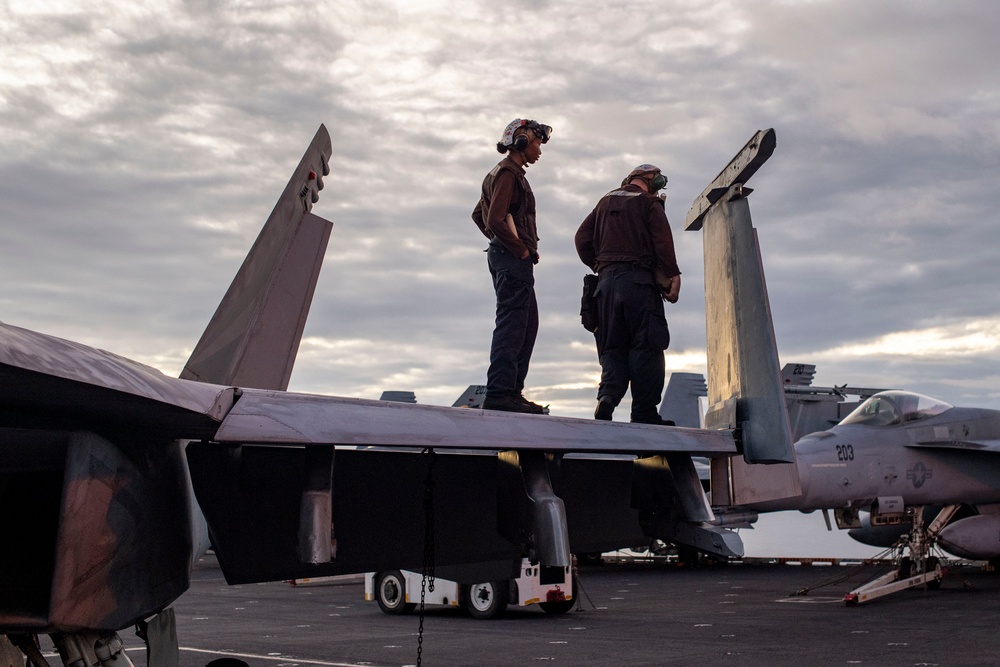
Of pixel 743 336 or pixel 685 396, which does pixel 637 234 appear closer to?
pixel 743 336

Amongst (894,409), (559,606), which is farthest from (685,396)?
(559,606)

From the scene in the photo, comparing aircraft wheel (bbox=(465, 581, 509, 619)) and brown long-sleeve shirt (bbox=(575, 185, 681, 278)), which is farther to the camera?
aircraft wheel (bbox=(465, 581, 509, 619))

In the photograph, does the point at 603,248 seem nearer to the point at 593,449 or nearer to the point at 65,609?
the point at 593,449

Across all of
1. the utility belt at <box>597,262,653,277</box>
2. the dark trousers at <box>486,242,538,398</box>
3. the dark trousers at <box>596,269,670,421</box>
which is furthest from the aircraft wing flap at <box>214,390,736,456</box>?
the utility belt at <box>597,262,653,277</box>

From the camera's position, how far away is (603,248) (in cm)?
638

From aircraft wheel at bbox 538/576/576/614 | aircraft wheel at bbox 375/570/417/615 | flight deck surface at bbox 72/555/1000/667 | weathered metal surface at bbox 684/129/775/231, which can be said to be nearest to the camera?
weathered metal surface at bbox 684/129/775/231

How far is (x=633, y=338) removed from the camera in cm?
623

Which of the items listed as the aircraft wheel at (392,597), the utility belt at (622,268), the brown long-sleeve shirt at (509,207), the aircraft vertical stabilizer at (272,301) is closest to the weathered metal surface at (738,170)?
the utility belt at (622,268)

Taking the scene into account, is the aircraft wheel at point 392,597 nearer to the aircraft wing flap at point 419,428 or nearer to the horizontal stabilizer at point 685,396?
the aircraft wing flap at point 419,428

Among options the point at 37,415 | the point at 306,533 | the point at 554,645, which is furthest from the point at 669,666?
the point at 37,415

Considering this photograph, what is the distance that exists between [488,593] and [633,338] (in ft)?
42.0

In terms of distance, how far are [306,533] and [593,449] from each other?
132 cm

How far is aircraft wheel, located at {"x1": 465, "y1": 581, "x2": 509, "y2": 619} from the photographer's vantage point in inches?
706

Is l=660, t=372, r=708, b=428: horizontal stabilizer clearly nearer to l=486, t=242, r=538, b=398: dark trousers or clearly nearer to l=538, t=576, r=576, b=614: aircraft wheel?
l=538, t=576, r=576, b=614: aircraft wheel
